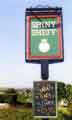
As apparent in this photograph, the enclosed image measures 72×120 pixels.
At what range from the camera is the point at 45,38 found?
24109mm

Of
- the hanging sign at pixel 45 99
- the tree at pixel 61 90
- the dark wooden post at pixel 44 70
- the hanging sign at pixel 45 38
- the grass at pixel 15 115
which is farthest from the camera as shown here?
the tree at pixel 61 90

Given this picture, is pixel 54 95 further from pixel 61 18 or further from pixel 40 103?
pixel 61 18

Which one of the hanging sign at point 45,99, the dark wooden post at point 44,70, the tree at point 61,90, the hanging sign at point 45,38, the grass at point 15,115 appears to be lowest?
the tree at point 61,90

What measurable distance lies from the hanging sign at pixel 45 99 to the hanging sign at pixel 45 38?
1.56 m

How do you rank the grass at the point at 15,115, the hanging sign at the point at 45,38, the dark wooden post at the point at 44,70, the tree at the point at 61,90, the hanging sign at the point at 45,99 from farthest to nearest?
the tree at the point at 61,90 < the grass at the point at 15,115 < the hanging sign at the point at 45,38 < the dark wooden post at the point at 44,70 < the hanging sign at the point at 45,99

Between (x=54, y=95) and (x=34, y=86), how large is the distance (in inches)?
46.4

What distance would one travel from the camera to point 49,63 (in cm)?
2419

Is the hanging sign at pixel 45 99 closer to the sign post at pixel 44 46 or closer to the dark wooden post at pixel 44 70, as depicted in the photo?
the sign post at pixel 44 46

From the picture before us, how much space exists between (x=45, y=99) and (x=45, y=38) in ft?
10.9

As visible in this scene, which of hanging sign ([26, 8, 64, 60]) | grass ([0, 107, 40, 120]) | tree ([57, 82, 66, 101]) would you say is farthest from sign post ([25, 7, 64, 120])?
tree ([57, 82, 66, 101])

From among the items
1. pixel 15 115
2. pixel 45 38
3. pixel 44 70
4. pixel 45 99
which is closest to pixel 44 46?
pixel 45 38

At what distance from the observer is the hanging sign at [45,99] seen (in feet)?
77.1

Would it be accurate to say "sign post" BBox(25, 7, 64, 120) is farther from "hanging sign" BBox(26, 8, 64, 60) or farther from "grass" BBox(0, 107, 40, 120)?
"grass" BBox(0, 107, 40, 120)

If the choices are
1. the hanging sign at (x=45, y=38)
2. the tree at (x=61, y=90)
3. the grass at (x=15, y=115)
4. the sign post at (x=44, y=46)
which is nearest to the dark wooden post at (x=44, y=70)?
the sign post at (x=44, y=46)
